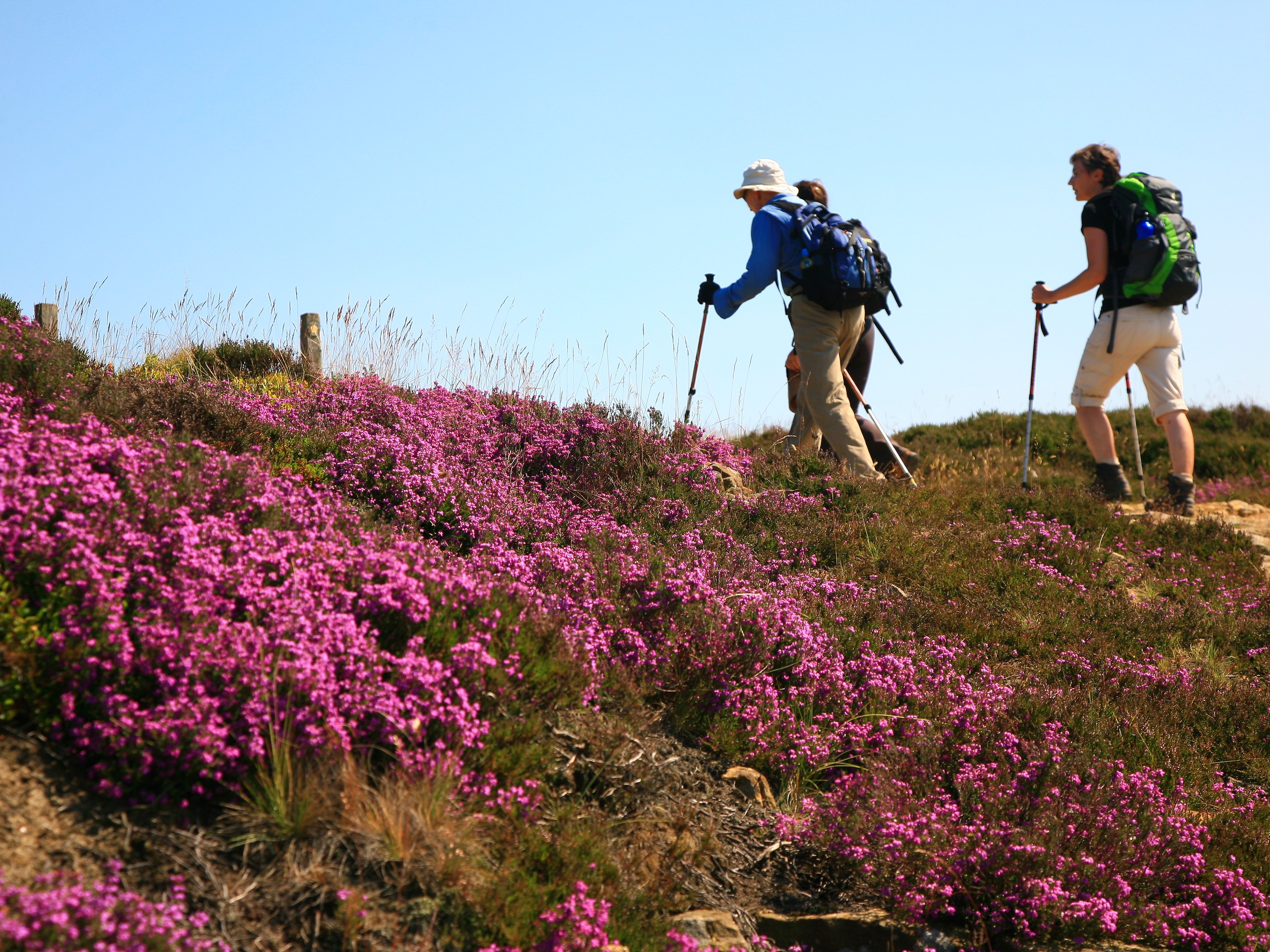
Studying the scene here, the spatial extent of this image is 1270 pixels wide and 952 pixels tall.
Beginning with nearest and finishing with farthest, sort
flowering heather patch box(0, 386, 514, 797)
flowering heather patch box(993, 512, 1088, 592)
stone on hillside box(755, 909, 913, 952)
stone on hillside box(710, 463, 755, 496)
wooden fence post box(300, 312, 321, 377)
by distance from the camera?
flowering heather patch box(0, 386, 514, 797), stone on hillside box(755, 909, 913, 952), flowering heather patch box(993, 512, 1088, 592), stone on hillside box(710, 463, 755, 496), wooden fence post box(300, 312, 321, 377)

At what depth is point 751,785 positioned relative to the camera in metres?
5.00

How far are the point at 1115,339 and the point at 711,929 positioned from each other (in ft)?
26.1

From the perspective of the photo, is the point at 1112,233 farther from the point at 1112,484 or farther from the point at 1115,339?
the point at 1112,484

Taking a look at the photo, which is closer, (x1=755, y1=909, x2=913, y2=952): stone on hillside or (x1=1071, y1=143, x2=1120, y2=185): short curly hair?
(x1=755, y1=909, x2=913, y2=952): stone on hillside

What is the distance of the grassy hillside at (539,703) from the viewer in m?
3.52

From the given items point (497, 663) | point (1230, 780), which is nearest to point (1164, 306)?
point (1230, 780)

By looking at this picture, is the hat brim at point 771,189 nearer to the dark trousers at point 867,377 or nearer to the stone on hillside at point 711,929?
the dark trousers at point 867,377

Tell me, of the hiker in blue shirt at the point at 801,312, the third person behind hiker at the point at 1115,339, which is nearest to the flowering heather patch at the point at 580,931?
the hiker in blue shirt at the point at 801,312

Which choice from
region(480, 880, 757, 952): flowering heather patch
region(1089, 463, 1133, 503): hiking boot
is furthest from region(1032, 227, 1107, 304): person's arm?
region(480, 880, 757, 952): flowering heather patch

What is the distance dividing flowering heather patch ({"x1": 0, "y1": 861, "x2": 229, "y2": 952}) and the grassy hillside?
0.03 meters

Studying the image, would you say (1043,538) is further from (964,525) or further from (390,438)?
(390,438)

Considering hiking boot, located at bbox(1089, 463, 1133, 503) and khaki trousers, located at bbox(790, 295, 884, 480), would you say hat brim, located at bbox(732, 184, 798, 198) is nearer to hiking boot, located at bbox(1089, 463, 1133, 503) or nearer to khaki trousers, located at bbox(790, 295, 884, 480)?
khaki trousers, located at bbox(790, 295, 884, 480)

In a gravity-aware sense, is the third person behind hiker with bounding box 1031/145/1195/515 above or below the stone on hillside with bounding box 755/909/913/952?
above

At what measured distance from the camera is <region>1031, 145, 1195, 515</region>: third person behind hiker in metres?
9.58
